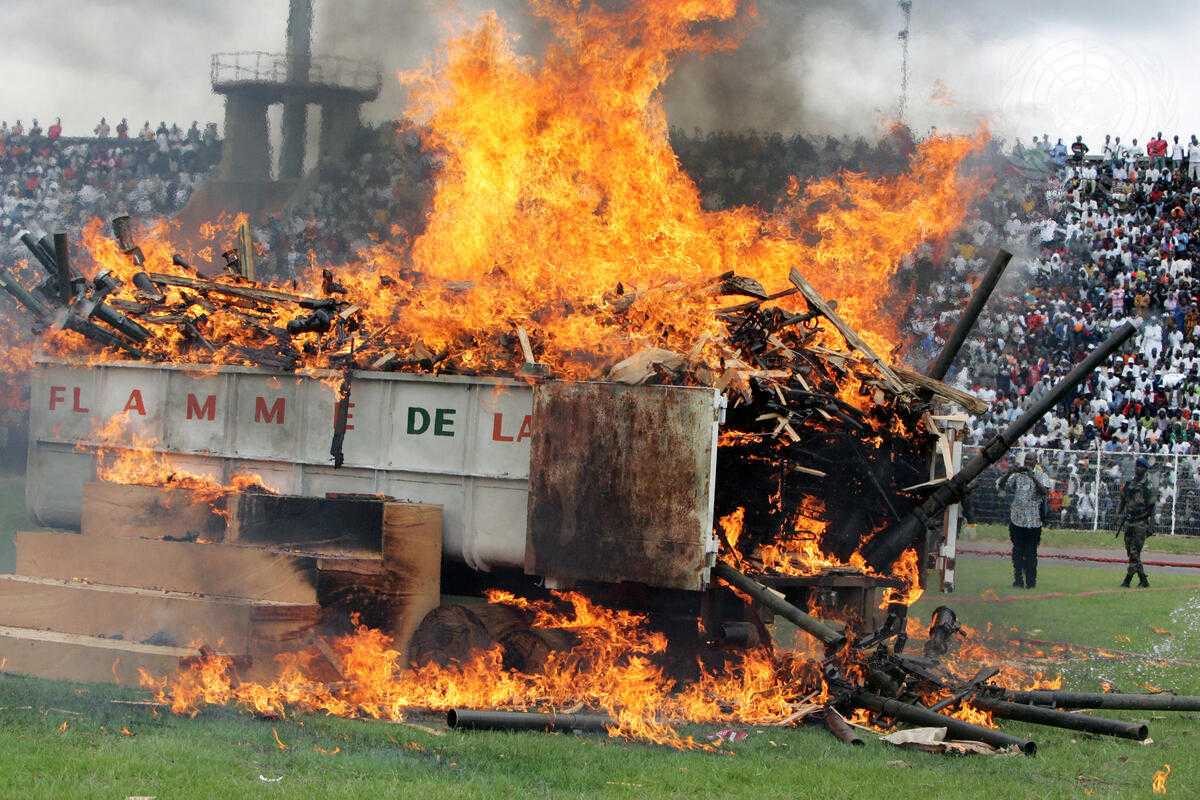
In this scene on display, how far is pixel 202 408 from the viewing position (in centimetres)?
1266

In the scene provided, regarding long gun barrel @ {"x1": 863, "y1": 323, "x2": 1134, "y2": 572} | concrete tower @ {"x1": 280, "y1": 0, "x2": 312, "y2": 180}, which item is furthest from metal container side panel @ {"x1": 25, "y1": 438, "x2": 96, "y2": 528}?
concrete tower @ {"x1": 280, "y1": 0, "x2": 312, "y2": 180}

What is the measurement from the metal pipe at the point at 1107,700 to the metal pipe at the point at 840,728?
149 cm

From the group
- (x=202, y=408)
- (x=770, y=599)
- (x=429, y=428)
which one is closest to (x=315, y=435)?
(x=429, y=428)

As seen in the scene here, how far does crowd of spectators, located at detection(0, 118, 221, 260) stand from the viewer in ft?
111

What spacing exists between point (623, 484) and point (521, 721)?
208 cm

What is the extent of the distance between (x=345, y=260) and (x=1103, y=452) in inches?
623

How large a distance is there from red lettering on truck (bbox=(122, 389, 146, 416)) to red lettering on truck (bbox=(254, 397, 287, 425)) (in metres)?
1.30

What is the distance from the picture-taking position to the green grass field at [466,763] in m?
7.63

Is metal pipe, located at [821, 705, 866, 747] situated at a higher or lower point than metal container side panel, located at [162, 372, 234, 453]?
lower

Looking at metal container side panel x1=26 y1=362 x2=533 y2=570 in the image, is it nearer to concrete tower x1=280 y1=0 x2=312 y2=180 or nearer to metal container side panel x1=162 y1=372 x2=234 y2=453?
metal container side panel x1=162 y1=372 x2=234 y2=453

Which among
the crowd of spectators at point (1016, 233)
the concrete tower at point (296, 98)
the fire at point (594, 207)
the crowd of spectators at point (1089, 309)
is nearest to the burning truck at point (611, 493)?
the fire at point (594, 207)

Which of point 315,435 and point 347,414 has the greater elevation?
point 347,414

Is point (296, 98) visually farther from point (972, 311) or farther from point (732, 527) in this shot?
point (732, 527)

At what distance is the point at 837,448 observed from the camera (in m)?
12.0
